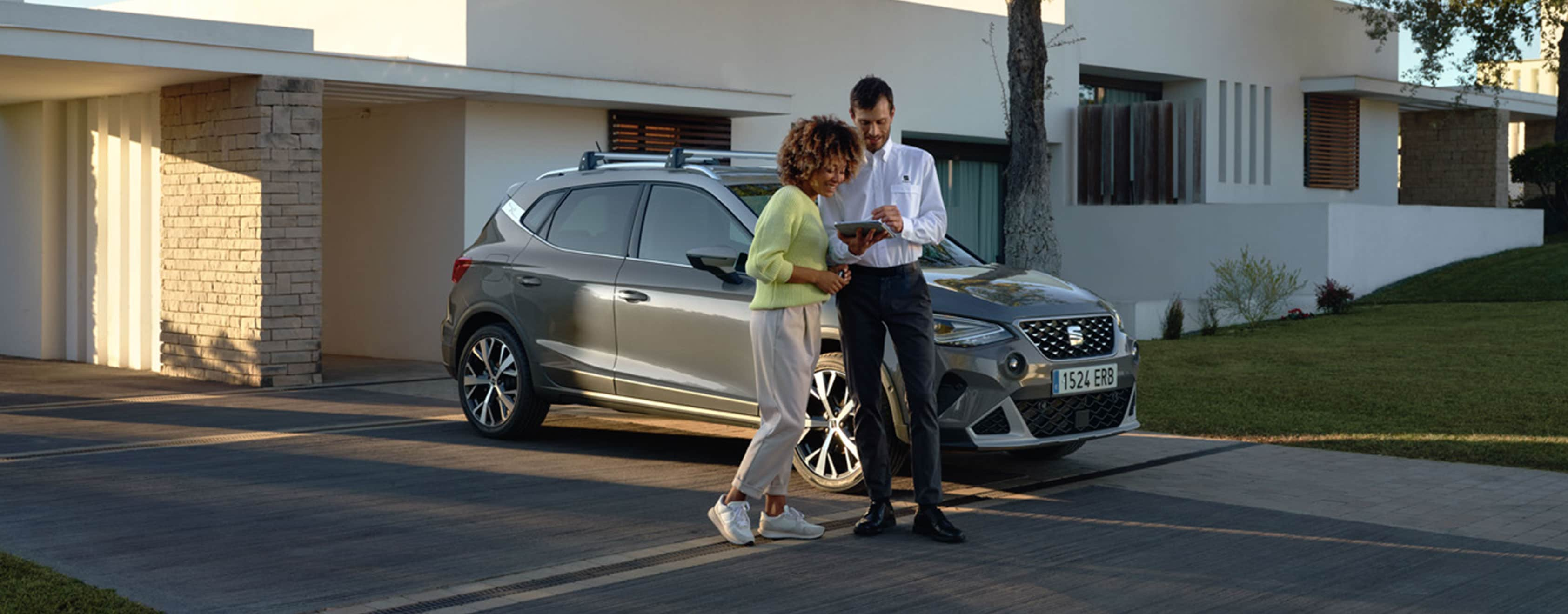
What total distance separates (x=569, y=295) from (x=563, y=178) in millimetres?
980

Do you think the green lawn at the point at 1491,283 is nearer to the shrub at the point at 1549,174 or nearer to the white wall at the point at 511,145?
the shrub at the point at 1549,174

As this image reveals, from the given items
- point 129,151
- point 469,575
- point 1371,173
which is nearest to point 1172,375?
point 469,575

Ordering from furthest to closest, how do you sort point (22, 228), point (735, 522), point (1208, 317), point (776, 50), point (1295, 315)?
point (1295, 315) < point (1208, 317) < point (776, 50) < point (22, 228) < point (735, 522)

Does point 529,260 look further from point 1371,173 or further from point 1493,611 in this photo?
point 1371,173

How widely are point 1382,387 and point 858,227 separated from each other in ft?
25.9

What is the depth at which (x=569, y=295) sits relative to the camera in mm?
9211

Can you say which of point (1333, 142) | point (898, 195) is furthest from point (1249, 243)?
point (898, 195)

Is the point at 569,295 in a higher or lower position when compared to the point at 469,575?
higher

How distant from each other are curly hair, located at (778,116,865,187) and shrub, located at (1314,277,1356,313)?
16.0 meters

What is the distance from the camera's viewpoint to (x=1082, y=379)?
7699 millimetres

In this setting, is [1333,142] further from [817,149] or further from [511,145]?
[817,149]

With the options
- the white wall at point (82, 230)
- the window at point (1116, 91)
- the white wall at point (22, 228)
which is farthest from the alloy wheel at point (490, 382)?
the window at point (1116, 91)

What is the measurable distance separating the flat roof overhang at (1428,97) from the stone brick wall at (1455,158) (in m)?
0.39

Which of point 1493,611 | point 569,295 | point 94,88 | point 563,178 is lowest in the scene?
point 1493,611
